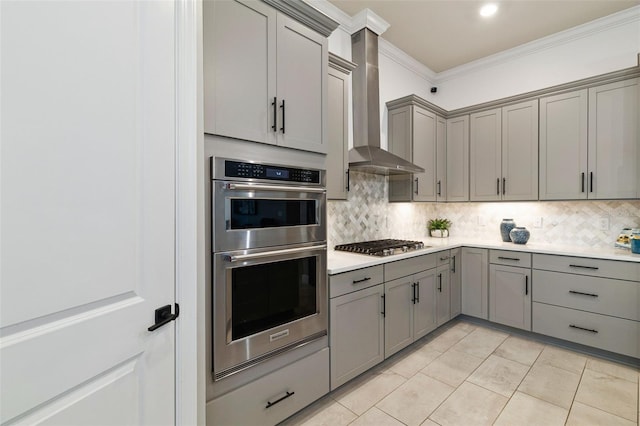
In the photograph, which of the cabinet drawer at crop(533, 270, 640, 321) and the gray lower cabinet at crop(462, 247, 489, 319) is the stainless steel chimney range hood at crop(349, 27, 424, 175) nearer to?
the gray lower cabinet at crop(462, 247, 489, 319)

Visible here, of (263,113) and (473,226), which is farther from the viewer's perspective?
(473,226)

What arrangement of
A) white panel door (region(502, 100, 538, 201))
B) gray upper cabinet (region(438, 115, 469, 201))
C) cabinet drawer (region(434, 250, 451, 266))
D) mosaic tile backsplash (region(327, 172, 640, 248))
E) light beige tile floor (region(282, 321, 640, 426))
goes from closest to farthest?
1. light beige tile floor (region(282, 321, 640, 426))
2. mosaic tile backsplash (region(327, 172, 640, 248))
3. cabinet drawer (region(434, 250, 451, 266))
4. white panel door (region(502, 100, 538, 201))
5. gray upper cabinet (region(438, 115, 469, 201))

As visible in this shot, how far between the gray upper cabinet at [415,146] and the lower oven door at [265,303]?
1856 millimetres

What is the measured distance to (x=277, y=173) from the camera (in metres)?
1.68

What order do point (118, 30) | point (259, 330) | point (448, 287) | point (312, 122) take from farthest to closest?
point (448, 287) → point (312, 122) → point (259, 330) → point (118, 30)

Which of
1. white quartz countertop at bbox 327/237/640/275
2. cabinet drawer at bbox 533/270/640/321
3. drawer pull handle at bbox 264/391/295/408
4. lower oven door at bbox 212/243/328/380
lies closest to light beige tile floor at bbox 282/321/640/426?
drawer pull handle at bbox 264/391/295/408

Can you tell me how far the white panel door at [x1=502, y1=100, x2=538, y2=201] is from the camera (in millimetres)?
3197

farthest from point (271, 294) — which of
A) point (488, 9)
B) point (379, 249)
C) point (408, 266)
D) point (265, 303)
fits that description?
point (488, 9)

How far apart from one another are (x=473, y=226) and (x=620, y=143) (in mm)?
1659

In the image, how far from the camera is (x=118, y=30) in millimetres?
843

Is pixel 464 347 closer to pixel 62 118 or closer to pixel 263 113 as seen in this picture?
pixel 263 113

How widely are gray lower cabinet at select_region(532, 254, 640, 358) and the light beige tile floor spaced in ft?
0.63

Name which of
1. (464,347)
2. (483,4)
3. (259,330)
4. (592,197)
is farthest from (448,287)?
(483,4)

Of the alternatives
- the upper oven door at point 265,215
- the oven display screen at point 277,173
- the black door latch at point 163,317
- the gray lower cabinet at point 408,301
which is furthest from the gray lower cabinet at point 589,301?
the black door latch at point 163,317
